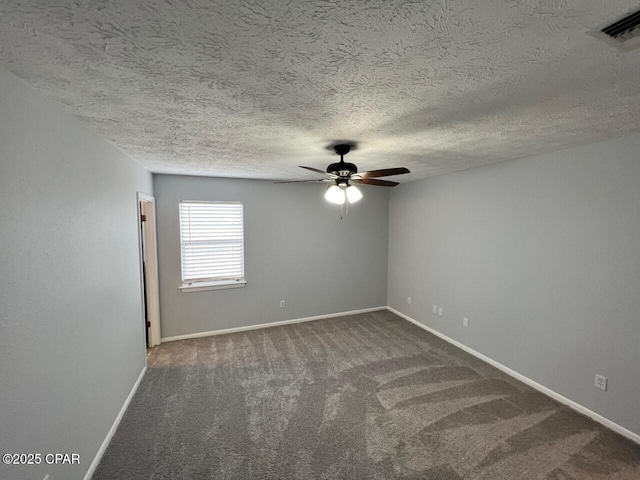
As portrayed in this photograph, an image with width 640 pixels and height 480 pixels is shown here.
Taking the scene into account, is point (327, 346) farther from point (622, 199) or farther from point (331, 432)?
point (622, 199)

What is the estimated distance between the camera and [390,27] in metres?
0.94

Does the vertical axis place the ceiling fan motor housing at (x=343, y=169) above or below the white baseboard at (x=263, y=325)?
above

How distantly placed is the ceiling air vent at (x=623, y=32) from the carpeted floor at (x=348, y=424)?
2.50 m

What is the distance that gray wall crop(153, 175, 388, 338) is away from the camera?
3.96 metres

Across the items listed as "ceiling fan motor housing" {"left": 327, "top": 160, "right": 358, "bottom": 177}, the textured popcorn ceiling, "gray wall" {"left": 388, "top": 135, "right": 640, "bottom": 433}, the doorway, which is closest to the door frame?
the doorway

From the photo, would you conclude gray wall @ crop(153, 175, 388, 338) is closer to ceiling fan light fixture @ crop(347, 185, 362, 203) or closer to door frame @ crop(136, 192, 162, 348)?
door frame @ crop(136, 192, 162, 348)

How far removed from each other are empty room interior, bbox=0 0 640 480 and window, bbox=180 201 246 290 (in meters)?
0.03

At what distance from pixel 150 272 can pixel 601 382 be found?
5.03 meters

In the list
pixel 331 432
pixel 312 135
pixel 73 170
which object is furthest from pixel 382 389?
pixel 73 170

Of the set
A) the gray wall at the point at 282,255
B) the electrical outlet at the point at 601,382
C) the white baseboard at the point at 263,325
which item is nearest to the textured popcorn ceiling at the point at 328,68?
the gray wall at the point at 282,255

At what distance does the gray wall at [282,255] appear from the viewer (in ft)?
13.0

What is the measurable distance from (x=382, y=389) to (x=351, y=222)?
2.82 meters

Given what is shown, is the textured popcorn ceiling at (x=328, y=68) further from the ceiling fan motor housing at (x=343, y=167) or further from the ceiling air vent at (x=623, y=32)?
the ceiling fan motor housing at (x=343, y=167)

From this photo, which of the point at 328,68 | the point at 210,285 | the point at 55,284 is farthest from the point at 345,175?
the point at 210,285
